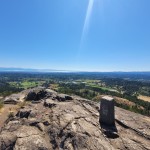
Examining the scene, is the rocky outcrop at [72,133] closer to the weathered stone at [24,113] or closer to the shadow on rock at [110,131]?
the shadow on rock at [110,131]

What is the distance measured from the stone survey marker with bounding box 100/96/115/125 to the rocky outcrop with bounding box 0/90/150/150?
0.85 metres

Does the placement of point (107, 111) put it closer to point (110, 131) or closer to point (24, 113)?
point (110, 131)

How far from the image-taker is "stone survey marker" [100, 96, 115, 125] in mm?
21000

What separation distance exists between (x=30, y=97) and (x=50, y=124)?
23960 millimetres

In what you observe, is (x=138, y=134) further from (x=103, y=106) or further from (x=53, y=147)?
(x=53, y=147)

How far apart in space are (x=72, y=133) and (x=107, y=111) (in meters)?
5.02

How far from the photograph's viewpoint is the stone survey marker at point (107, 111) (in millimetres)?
21000

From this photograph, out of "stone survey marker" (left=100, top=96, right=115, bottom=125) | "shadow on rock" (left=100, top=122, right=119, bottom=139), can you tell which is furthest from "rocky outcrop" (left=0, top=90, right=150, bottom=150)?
"stone survey marker" (left=100, top=96, right=115, bottom=125)

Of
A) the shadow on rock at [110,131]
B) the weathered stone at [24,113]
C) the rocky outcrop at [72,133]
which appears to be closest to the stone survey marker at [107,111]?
the shadow on rock at [110,131]

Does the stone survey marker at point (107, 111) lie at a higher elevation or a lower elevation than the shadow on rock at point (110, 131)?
higher

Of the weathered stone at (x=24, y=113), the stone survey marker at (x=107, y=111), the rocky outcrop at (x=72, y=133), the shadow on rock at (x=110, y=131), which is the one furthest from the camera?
the weathered stone at (x=24, y=113)

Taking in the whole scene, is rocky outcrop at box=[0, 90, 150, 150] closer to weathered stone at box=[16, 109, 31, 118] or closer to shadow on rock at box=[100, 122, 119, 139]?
shadow on rock at box=[100, 122, 119, 139]

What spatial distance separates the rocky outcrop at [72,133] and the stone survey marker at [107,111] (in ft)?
2.78

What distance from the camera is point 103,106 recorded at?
21.5m
